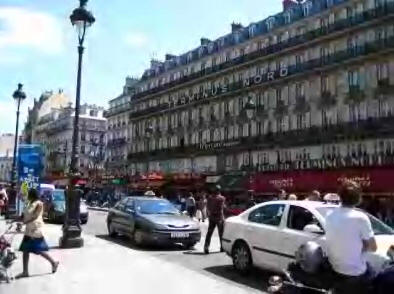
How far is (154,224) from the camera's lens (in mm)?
14383

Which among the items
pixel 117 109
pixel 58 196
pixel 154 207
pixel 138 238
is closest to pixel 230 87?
pixel 117 109

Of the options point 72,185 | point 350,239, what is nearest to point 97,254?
point 72,185

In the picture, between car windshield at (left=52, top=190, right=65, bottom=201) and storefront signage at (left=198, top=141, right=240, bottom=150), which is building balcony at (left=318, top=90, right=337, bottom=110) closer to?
storefront signage at (left=198, top=141, right=240, bottom=150)

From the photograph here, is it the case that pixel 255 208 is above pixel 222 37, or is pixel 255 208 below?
below

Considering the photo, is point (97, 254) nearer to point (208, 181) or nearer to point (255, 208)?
point (255, 208)

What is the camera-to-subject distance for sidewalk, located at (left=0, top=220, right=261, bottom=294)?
8.78 metres

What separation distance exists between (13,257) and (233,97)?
47869 mm

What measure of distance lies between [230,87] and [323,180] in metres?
20.3

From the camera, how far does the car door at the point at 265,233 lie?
9.59 metres

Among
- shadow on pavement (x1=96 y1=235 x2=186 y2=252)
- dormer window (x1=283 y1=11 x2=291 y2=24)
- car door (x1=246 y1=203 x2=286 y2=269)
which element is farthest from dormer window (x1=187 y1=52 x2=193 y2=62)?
car door (x1=246 y1=203 x2=286 y2=269)

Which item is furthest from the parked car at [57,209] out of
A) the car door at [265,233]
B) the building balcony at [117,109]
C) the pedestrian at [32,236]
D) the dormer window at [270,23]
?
the building balcony at [117,109]

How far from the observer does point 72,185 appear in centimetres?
1425

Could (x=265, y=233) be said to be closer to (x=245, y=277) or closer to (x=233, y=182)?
(x=245, y=277)

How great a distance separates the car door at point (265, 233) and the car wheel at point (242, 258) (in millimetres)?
232
